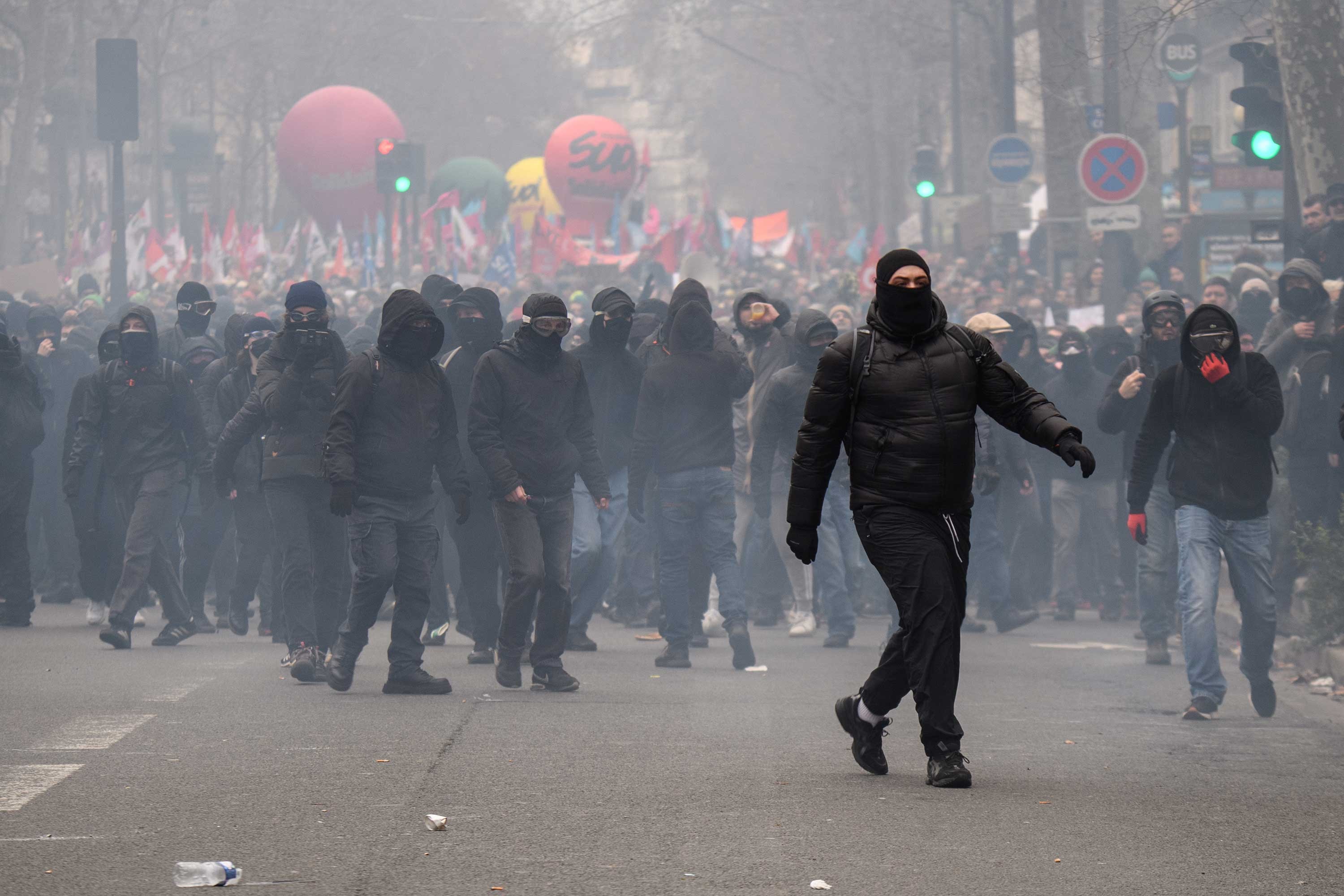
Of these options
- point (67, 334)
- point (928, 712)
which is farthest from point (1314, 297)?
point (67, 334)

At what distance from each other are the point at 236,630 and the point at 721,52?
68631mm

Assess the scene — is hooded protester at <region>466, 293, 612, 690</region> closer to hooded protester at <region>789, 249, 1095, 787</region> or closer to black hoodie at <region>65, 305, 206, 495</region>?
black hoodie at <region>65, 305, 206, 495</region>

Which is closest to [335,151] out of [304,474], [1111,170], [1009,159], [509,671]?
[1009,159]

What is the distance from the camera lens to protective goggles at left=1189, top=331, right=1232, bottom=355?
28.0 ft

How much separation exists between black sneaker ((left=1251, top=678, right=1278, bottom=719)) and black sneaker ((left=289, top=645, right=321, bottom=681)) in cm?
440

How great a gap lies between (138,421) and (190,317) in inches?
76.1

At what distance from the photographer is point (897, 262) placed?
6.20 meters

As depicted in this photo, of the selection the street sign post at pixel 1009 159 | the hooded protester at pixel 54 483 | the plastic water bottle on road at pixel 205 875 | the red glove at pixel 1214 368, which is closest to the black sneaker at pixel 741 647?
the red glove at pixel 1214 368

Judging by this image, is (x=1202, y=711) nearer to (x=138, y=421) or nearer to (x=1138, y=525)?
(x=1138, y=525)

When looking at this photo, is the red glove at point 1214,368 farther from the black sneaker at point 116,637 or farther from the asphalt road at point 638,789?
the black sneaker at point 116,637

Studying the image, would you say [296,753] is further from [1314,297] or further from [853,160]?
[853,160]

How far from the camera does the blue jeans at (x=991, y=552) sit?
12.5m

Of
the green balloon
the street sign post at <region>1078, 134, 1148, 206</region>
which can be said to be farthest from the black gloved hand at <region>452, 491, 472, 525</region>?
the green balloon

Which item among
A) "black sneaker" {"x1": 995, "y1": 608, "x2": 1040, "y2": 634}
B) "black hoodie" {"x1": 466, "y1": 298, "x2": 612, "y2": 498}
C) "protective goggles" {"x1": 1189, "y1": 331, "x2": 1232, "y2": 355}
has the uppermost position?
"protective goggles" {"x1": 1189, "y1": 331, "x2": 1232, "y2": 355}
